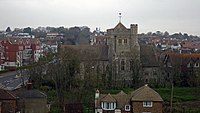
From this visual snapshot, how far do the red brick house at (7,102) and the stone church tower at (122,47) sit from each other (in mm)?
22637

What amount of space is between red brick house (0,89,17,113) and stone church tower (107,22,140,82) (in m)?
22.6

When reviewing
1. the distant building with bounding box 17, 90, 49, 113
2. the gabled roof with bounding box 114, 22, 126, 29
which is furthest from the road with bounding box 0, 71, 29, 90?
the gabled roof with bounding box 114, 22, 126, 29

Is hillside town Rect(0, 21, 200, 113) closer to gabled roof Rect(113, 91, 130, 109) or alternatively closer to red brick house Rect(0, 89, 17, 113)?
gabled roof Rect(113, 91, 130, 109)

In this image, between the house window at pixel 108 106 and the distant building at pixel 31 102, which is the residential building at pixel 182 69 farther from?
the distant building at pixel 31 102

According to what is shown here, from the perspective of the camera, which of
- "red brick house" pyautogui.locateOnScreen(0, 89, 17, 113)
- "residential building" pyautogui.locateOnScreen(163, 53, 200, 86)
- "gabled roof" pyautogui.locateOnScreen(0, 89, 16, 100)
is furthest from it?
"residential building" pyautogui.locateOnScreen(163, 53, 200, 86)

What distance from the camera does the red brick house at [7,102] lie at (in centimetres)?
3097

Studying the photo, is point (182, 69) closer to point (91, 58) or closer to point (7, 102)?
point (91, 58)

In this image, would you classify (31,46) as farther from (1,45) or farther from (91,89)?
(91,89)

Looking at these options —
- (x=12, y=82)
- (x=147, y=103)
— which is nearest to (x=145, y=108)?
(x=147, y=103)

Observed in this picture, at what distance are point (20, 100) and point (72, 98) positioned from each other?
29.0ft

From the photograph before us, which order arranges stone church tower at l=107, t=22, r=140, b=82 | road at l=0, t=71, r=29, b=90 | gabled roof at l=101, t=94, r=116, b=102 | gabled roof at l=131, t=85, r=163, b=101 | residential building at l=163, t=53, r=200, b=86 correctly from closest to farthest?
gabled roof at l=131, t=85, r=163, b=101 < gabled roof at l=101, t=94, r=116, b=102 < road at l=0, t=71, r=29, b=90 < residential building at l=163, t=53, r=200, b=86 < stone church tower at l=107, t=22, r=140, b=82

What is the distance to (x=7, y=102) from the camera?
31109 mm

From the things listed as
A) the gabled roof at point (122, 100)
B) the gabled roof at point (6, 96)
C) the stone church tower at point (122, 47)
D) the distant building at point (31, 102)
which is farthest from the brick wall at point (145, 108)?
the stone church tower at point (122, 47)

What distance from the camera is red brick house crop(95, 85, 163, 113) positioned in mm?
32312
